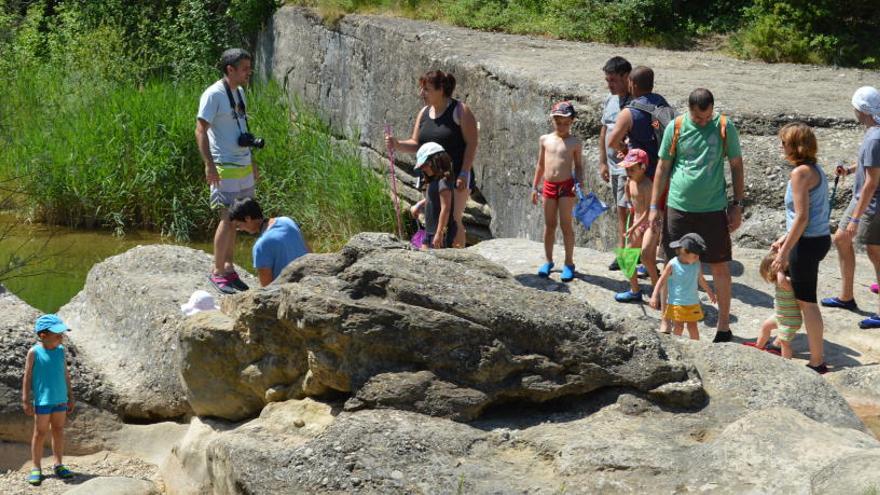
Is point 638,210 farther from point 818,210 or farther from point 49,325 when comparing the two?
point 49,325

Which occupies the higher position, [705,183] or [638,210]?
[705,183]

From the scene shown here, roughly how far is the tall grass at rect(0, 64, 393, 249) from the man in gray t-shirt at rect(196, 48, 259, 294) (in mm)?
4930

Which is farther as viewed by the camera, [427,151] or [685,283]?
[427,151]

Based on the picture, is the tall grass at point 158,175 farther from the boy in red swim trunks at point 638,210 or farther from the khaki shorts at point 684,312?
the khaki shorts at point 684,312

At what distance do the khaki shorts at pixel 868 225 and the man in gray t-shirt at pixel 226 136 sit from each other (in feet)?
12.8

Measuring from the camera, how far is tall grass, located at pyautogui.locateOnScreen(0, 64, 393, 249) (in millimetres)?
14383

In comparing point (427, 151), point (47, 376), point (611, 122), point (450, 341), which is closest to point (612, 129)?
point (611, 122)

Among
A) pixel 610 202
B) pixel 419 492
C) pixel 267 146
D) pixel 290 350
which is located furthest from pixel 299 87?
pixel 419 492

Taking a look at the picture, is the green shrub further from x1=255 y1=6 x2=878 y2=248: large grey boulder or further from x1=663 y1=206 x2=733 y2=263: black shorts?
x1=663 y1=206 x2=733 y2=263: black shorts

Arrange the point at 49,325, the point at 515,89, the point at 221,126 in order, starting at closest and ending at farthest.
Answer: the point at 49,325 → the point at 221,126 → the point at 515,89

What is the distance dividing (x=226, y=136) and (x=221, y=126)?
0.08m

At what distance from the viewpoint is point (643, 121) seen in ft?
27.2

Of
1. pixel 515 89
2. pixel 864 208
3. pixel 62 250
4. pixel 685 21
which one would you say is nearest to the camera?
pixel 864 208

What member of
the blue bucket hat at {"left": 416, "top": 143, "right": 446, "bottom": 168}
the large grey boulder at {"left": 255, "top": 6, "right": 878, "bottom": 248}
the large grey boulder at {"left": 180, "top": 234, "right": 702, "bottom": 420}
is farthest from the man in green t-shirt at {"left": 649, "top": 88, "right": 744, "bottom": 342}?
the large grey boulder at {"left": 180, "top": 234, "right": 702, "bottom": 420}
